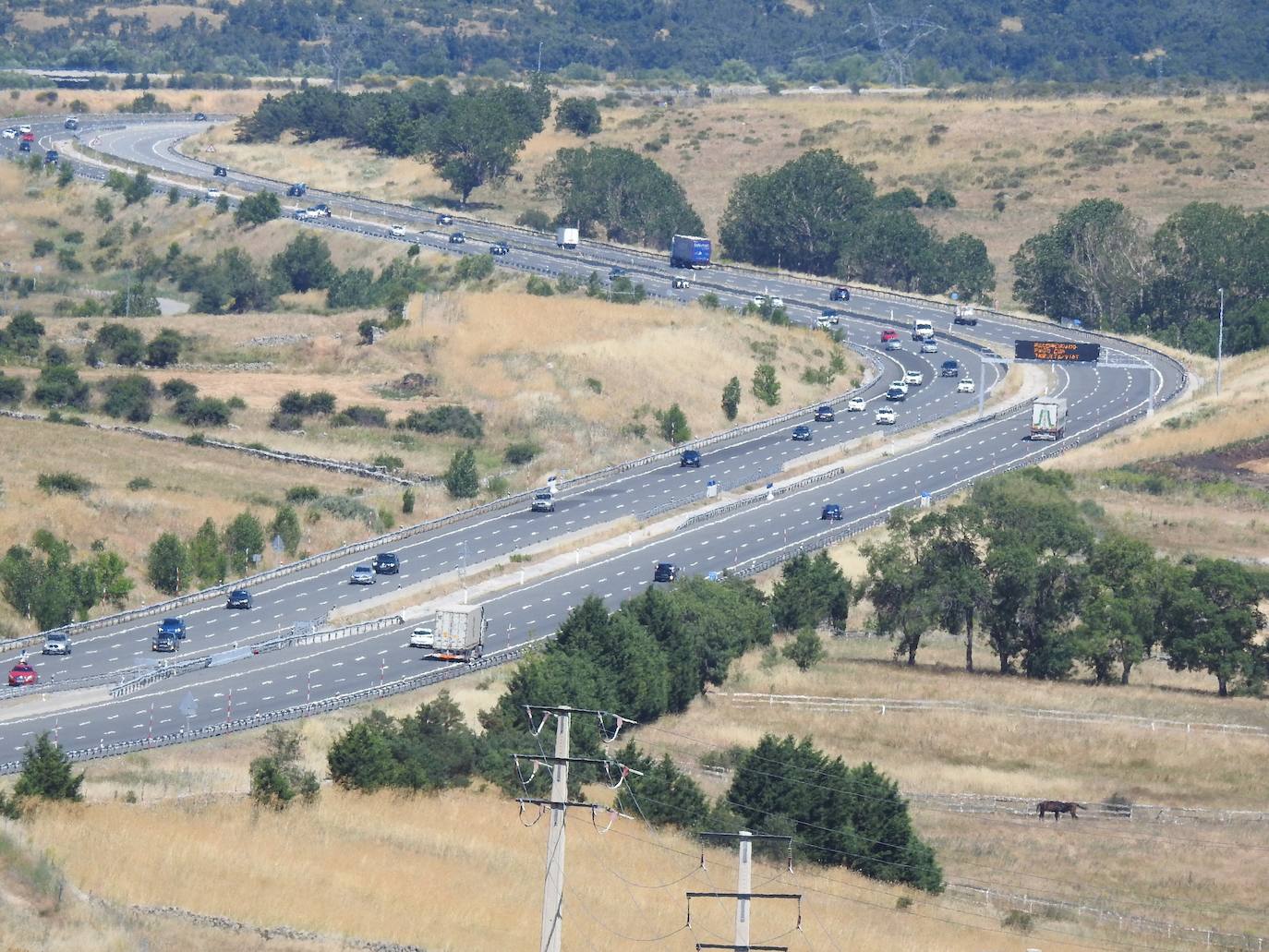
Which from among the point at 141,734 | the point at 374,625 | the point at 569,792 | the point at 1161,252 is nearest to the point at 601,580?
the point at 374,625

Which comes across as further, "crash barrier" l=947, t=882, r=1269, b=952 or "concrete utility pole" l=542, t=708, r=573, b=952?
"crash barrier" l=947, t=882, r=1269, b=952

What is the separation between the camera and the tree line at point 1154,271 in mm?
181625

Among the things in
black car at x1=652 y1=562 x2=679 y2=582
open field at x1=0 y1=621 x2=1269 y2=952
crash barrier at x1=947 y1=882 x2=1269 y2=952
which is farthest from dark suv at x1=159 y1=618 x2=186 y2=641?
crash barrier at x1=947 y1=882 x2=1269 y2=952

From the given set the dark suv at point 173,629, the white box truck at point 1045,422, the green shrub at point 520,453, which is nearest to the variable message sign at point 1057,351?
the white box truck at point 1045,422

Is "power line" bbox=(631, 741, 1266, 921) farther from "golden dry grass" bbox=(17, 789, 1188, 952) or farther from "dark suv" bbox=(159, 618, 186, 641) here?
"dark suv" bbox=(159, 618, 186, 641)

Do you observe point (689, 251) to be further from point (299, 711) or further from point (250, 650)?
point (299, 711)

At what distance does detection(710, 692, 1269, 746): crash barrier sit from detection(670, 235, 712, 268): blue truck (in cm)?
10109

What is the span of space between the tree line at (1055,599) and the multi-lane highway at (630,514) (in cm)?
1174

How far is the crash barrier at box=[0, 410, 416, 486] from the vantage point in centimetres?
12600

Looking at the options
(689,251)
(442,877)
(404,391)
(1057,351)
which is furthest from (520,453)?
(442,877)

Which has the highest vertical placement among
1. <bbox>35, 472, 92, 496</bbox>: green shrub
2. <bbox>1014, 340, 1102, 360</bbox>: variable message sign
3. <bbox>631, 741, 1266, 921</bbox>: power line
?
<bbox>1014, 340, 1102, 360</bbox>: variable message sign

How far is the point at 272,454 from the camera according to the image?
12950 cm

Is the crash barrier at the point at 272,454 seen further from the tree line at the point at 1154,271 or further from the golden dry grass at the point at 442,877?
the tree line at the point at 1154,271

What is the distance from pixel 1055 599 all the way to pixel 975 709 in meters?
10.00
